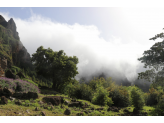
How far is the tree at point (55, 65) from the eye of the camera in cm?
2800

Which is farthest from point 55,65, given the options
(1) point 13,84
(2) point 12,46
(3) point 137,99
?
(2) point 12,46

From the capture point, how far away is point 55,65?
2769cm

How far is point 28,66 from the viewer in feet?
349

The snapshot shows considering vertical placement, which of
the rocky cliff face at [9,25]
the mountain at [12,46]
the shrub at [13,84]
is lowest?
the shrub at [13,84]

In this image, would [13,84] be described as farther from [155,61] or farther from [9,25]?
[9,25]

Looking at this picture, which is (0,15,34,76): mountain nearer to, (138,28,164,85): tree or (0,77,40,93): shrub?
(0,77,40,93): shrub

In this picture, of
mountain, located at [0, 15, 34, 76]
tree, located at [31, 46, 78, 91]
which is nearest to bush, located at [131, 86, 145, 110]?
tree, located at [31, 46, 78, 91]

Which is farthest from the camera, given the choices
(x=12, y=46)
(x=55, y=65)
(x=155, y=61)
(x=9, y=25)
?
(x=9, y=25)

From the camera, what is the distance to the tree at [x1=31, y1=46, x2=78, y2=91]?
28.0 m

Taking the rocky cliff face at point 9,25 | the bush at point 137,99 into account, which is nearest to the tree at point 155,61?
the bush at point 137,99

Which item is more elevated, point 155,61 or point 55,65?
point 55,65

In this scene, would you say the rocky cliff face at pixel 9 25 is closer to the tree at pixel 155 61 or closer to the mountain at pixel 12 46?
the mountain at pixel 12 46
